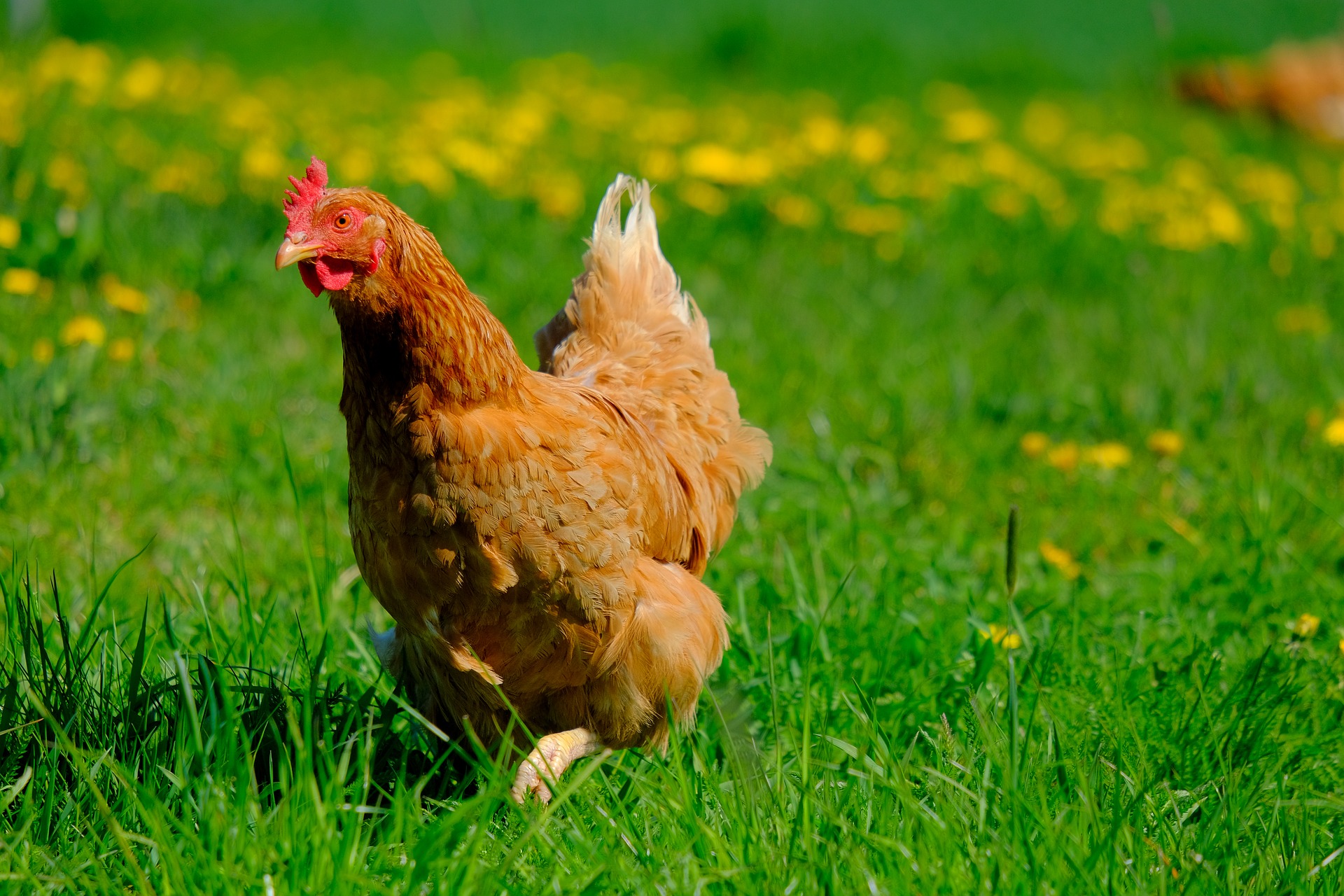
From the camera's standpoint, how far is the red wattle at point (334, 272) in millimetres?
2068

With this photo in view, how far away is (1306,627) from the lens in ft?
8.95

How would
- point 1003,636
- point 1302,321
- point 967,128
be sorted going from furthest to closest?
point 967,128 < point 1302,321 < point 1003,636

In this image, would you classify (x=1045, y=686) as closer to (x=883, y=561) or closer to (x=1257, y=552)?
(x=883, y=561)

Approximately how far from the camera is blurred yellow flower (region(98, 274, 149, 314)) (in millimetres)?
4082

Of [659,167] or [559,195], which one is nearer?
[559,195]

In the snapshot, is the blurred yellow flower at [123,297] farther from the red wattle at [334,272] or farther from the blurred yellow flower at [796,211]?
the blurred yellow flower at [796,211]

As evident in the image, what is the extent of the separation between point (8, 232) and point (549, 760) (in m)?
3.10

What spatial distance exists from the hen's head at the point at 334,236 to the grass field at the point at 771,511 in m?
0.54

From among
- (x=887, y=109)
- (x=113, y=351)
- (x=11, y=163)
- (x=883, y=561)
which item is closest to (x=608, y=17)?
(x=887, y=109)

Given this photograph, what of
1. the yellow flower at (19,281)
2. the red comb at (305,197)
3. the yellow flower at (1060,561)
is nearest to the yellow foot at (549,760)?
the red comb at (305,197)

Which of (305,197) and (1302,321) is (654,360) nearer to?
(305,197)

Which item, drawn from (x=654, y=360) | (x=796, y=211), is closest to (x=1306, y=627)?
(x=654, y=360)

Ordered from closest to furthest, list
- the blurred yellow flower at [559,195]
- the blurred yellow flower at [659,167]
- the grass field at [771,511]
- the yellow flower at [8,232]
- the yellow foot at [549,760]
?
the grass field at [771,511], the yellow foot at [549,760], the yellow flower at [8,232], the blurred yellow flower at [559,195], the blurred yellow flower at [659,167]

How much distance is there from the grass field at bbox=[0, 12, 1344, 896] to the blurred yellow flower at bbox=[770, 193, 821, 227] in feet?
0.15
